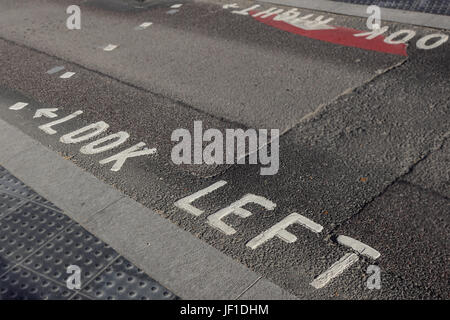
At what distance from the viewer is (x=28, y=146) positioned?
5758mm

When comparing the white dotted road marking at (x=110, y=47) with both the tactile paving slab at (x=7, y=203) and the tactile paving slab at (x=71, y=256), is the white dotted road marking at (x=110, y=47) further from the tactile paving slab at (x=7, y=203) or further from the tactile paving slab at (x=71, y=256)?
the tactile paving slab at (x=71, y=256)

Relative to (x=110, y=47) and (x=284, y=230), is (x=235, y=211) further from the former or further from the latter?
(x=110, y=47)

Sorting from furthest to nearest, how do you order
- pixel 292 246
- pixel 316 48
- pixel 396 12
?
pixel 396 12
pixel 316 48
pixel 292 246

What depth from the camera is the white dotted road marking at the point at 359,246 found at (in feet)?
12.9

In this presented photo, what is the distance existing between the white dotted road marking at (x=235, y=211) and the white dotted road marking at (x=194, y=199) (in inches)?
6.4

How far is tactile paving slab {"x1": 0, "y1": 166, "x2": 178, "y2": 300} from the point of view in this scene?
3.67 m

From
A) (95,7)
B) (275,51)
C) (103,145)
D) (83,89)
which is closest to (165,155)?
(103,145)

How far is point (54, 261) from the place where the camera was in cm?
398

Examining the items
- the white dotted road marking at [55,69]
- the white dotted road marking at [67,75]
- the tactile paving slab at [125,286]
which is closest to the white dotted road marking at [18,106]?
the white dotted road marking at [67,75]

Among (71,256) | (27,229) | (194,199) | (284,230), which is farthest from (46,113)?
(284,230)

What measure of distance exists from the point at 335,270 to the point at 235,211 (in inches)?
42.5

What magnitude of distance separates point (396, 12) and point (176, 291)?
24.2ft

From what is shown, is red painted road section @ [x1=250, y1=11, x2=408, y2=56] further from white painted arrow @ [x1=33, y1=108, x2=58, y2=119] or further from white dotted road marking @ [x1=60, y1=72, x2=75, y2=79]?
white painted arrow @ [x1=33, y1=108, x2=58, y2=119]

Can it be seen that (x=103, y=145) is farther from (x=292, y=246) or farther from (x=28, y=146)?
(x=292, y=246)
